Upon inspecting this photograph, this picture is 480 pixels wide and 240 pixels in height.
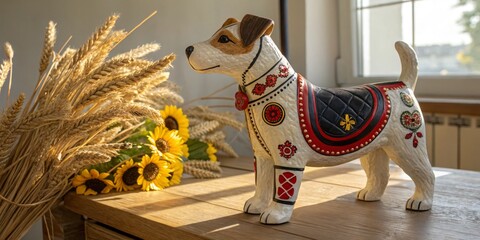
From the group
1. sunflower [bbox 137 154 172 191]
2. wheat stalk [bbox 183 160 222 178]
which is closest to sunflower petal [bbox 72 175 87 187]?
sunflower [bbox 137 154 172 191]

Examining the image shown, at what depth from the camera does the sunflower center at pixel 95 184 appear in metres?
1.05

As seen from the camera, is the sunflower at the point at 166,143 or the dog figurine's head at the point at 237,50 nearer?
the dog figurine's head at the point at 237,50

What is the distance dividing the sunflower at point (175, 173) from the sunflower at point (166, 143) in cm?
2

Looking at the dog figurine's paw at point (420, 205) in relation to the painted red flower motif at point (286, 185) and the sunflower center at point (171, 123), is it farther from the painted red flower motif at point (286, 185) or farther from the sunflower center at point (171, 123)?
the sunflower center at point (171, 123)

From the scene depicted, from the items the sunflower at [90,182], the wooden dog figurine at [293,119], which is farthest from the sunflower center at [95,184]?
the wooden dog figurine at [293,119]

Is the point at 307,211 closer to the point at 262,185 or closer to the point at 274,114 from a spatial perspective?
the point at 262,185

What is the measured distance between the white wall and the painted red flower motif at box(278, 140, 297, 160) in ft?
2.52

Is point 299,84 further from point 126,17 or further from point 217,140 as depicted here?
point 126,17

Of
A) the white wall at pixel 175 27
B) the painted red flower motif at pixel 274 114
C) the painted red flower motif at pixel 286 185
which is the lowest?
the painted red flower motif at pixel 286 185

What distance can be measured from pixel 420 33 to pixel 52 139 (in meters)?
1.24

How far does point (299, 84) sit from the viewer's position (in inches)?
32.4

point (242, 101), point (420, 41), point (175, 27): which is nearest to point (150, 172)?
point (242, 101)

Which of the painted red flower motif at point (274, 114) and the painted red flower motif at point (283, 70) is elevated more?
the painted red flower motif at point (283, 70)

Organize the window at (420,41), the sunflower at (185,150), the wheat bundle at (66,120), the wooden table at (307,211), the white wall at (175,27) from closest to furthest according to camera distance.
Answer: the wooden table at (307,211) < the wheat bundle at (66,120) < the sunflower at (185,150) < the white wall at (175,27) < the window at (420,41)
